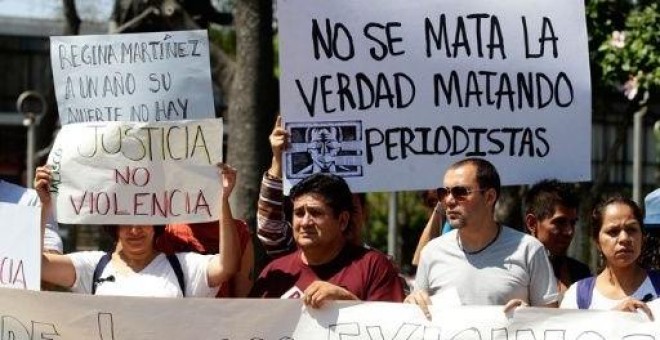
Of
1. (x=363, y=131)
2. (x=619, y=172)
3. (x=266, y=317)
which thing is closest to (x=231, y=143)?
(x=363, y=131)

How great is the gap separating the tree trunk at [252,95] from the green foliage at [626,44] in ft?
7.71

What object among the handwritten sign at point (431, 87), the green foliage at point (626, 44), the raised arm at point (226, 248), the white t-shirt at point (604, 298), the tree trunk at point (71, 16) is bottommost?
the white t-shirt at point (604, 298)

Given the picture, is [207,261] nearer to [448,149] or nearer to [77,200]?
[77,200]

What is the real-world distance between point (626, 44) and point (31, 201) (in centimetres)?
509

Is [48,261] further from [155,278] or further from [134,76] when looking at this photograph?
[134,76]

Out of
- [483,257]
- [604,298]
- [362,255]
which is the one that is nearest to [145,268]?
[362,255]

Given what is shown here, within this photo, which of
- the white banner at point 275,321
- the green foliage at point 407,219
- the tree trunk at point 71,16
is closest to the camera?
the white banner at point 275,321

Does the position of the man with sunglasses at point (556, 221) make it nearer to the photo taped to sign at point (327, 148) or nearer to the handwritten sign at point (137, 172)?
the photo taped to sign at point (327, 148)

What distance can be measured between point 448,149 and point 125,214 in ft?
4.38

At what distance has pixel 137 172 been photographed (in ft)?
20.1

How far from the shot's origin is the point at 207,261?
5824 mm

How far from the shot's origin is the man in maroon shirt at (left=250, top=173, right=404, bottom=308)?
550 centimetres

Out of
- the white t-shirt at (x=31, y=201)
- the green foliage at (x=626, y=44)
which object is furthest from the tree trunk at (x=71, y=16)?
the white t-shirt at (x=31, y=201)

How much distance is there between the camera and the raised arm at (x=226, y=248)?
5741 millimetres
